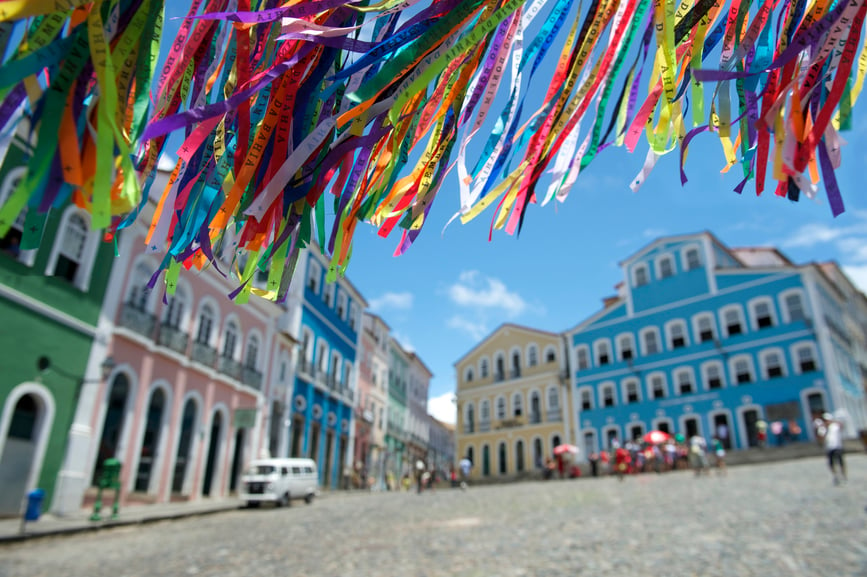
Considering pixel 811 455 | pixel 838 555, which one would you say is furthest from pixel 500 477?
pixel 838 555

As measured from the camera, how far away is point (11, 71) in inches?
43.2

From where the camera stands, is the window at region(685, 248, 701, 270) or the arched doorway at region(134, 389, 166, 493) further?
the window at region(685, 248, 701, 270)

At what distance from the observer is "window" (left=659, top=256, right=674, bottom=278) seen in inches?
1330

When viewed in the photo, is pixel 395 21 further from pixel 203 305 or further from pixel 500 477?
pixel 500 477

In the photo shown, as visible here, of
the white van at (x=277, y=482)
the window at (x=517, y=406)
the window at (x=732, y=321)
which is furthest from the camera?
the window at (x=517, y=406)

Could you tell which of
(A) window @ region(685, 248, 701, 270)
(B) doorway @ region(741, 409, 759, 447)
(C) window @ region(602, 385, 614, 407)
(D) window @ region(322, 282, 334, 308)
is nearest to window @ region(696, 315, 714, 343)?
(A) window @ region(685, 248, 701, 270)

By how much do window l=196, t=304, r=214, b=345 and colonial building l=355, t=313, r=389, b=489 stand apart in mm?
15924

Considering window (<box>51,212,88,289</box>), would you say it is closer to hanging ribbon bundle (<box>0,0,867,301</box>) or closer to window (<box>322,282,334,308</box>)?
hanging ribbon bundle (<box>0,0,867,301</box>)

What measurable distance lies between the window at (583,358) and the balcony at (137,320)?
91.9 feet

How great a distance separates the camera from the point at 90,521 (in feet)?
35.7

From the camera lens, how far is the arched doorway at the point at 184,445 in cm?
1712

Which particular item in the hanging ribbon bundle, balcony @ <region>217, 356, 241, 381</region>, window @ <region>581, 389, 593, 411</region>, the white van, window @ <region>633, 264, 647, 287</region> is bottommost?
the white van

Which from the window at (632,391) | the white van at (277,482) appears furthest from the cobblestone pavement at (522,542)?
the window at (632,391)

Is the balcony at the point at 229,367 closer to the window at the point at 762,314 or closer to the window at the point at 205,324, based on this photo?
the window at the point at 205,324
